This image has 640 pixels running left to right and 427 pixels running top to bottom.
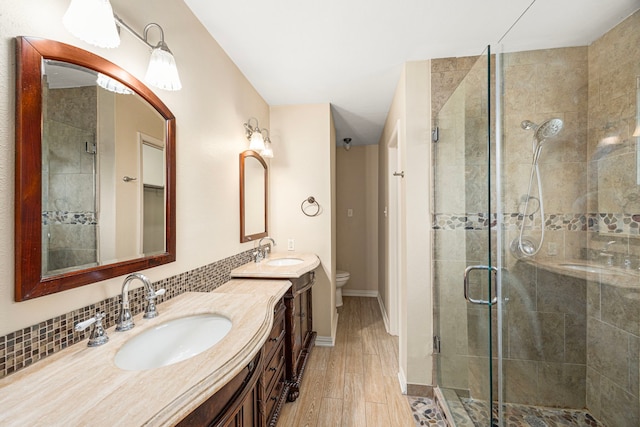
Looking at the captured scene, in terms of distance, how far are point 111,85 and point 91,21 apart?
0.24 m

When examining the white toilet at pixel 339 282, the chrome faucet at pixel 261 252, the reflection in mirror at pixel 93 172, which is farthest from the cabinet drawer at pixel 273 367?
the white toilet at pixel 339 282

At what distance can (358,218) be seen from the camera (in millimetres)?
4227

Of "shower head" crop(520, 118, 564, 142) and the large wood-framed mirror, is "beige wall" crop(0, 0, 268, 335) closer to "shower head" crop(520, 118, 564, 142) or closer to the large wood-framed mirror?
the large wood-framed mirror

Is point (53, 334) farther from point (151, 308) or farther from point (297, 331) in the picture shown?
point (297, 331)

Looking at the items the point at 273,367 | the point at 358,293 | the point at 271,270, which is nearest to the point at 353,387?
the point at 273,367

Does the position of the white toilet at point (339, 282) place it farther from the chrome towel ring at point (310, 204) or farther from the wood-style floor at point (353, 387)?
the chrome towel ring at point (310, 204)

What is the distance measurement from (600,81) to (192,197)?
226 cm

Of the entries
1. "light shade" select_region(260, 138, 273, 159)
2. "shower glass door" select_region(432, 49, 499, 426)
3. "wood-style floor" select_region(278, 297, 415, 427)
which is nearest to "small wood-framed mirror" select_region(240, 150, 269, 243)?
"light shade" select_region(260, 138, 273, 159)

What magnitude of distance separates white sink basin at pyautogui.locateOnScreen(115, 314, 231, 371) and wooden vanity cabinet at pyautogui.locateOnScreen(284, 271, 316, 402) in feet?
2.36

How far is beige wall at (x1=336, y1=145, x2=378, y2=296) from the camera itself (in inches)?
165

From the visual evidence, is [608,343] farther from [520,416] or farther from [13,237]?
[13,237]

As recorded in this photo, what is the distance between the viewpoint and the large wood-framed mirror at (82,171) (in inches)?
27.6

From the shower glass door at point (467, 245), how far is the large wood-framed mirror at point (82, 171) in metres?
1.68

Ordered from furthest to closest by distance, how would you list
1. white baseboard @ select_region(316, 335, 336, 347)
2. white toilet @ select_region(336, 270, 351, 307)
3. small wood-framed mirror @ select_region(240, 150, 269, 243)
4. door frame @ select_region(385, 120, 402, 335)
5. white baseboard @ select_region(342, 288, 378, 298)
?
white baseboard @ select_region(342, 288, 378, 298) < white toilet @ select_region(336, 270, 351, 307) < door frame @ select_region(385, 120, 402, 335) < white baseboard @ select_region(316, 335, 336, 347) < small wood-framed mirror @ select_region(240, 150, 269, 243)
